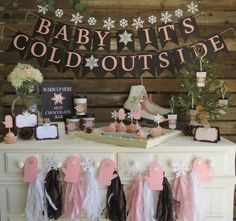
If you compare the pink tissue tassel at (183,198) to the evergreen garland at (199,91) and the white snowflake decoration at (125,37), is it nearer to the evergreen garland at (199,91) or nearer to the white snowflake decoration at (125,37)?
the evergreen garland at (199,91)

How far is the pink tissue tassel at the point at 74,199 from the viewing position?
179 centimetres

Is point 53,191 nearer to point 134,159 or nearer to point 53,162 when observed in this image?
point 53,162

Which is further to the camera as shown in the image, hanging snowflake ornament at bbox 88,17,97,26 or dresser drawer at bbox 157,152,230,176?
hanging snowflake ornament at bbox 88,17,97,26

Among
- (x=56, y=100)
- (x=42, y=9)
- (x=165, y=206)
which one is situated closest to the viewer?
(x=165, y=206)

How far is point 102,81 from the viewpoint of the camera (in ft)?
7.68

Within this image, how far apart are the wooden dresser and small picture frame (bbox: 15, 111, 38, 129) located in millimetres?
147

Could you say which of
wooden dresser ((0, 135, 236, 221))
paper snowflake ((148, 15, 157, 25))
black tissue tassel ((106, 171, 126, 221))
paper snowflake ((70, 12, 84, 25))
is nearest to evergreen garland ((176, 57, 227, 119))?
wooden dresser ((0, 135, 236, 221))

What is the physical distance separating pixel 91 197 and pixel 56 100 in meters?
0.72

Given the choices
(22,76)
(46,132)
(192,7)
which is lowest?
(46,132)

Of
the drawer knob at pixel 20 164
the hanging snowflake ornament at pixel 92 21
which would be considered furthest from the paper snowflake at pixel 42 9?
the drawer knob at pixel 20 164

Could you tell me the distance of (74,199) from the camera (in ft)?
5.88

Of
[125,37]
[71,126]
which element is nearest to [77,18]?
[125,37]

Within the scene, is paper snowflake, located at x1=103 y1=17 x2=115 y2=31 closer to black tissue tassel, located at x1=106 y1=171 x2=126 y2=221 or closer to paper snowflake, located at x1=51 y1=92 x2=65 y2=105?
paper snowflake, located at x1=51 y1=92 x2=65 y2=105

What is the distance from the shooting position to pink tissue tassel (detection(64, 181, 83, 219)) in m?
1.79
